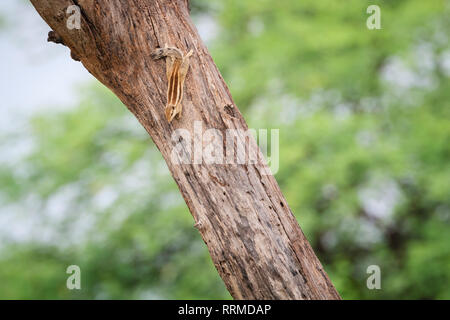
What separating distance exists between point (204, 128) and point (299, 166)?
155 inches

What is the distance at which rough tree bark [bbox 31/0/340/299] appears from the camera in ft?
6.39

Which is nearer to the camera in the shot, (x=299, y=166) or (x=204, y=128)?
(x=204, y=128)

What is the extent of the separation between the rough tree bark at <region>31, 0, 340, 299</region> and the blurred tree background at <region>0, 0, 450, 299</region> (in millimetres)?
3481

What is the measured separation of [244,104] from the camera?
22.1 feet

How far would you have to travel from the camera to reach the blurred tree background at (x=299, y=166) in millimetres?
5707

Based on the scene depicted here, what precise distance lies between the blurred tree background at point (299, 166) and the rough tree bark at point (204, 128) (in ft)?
11.4

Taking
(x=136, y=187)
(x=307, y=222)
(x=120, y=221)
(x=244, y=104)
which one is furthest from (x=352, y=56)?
(x=120, y=221)

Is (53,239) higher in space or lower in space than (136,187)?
lower

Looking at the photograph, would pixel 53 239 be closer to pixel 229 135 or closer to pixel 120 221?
pixel 120 221

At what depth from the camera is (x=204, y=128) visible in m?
2.04

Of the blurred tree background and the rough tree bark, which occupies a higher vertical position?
the blurred tree background

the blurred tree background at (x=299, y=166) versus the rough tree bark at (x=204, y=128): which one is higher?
the blurred tree background at (x=299, y=166)

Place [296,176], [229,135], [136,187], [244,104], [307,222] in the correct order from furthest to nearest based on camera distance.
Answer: [244,104]
[136,187]
[296,176]
[307,222]
[229,135]

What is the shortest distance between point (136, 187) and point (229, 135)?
4289mm
